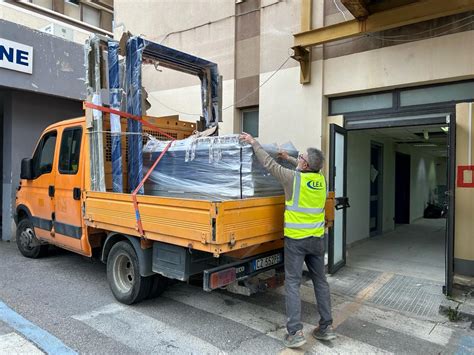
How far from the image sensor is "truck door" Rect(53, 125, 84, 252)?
17.1 ft

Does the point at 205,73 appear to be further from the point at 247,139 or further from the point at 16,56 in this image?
the point at 16,56

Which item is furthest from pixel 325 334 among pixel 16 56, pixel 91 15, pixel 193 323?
pixel 91 15

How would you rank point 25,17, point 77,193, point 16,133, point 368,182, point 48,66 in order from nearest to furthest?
point 77,193, point 48,66, point 16,133, point 368,182, point 25,17

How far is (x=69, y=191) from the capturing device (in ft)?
17.7

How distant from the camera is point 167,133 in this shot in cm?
575

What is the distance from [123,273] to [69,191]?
148 centimetres

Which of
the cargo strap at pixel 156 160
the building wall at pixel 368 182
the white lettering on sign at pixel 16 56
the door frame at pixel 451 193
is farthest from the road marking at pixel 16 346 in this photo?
the building wall at pixel 368 182

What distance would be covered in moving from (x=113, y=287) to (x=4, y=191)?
5486 millimetres

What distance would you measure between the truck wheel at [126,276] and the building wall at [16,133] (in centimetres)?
505

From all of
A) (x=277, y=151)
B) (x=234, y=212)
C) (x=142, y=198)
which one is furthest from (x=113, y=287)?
(x=277, y=151)

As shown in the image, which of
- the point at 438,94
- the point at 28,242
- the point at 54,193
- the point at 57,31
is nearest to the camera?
the point at 54,193

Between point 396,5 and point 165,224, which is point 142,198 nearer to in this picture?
point 165,224

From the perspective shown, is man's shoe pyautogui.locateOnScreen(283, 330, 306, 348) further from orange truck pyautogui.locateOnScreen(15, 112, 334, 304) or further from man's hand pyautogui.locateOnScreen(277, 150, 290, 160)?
man's hand pyautogui.locateOnScreen(277, 150, 290, 160)

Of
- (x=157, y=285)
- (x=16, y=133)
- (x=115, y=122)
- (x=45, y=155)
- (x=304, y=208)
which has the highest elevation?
(x=16, y=133)
